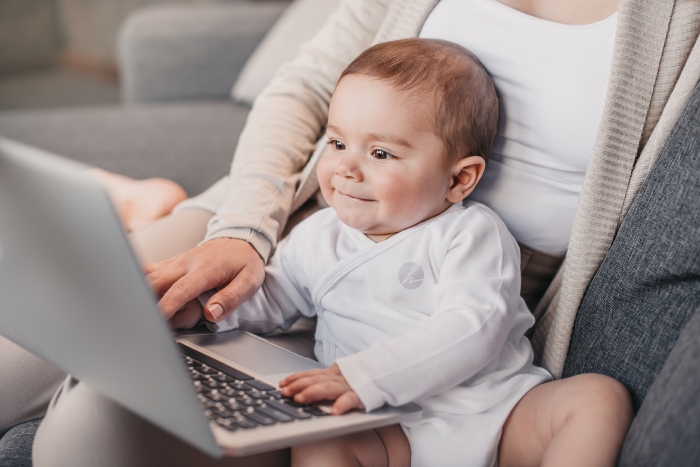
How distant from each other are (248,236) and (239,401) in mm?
308

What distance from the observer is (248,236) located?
866mm

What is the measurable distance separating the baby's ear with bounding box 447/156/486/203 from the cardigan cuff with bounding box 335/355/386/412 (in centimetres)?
28

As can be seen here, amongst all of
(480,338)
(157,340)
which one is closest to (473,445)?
(480,338)

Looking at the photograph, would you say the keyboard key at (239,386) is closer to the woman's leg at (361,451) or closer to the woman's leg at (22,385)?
the woman's leg at (361,451)

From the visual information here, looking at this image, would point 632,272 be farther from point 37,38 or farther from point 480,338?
point 37,38

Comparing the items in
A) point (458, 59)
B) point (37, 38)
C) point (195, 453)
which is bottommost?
point (37, 38)

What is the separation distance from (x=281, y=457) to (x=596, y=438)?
1.11ft

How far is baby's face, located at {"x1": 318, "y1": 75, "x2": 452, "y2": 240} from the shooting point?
0.75 m

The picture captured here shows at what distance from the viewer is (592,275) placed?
31.0 inches

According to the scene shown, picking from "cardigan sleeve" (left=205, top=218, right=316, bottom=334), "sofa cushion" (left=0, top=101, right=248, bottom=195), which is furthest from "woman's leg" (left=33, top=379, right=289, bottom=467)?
"sofa cushion" (left=0, top=101, right=248, bottom=195)

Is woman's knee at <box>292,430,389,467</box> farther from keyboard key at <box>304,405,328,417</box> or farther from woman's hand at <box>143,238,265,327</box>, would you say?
woman's hand at <box>143,238,265,327</box>

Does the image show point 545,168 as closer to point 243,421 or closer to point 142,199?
point 243,421

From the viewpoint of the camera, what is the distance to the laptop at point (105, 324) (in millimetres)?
441

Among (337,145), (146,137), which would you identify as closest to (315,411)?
(337,145)
